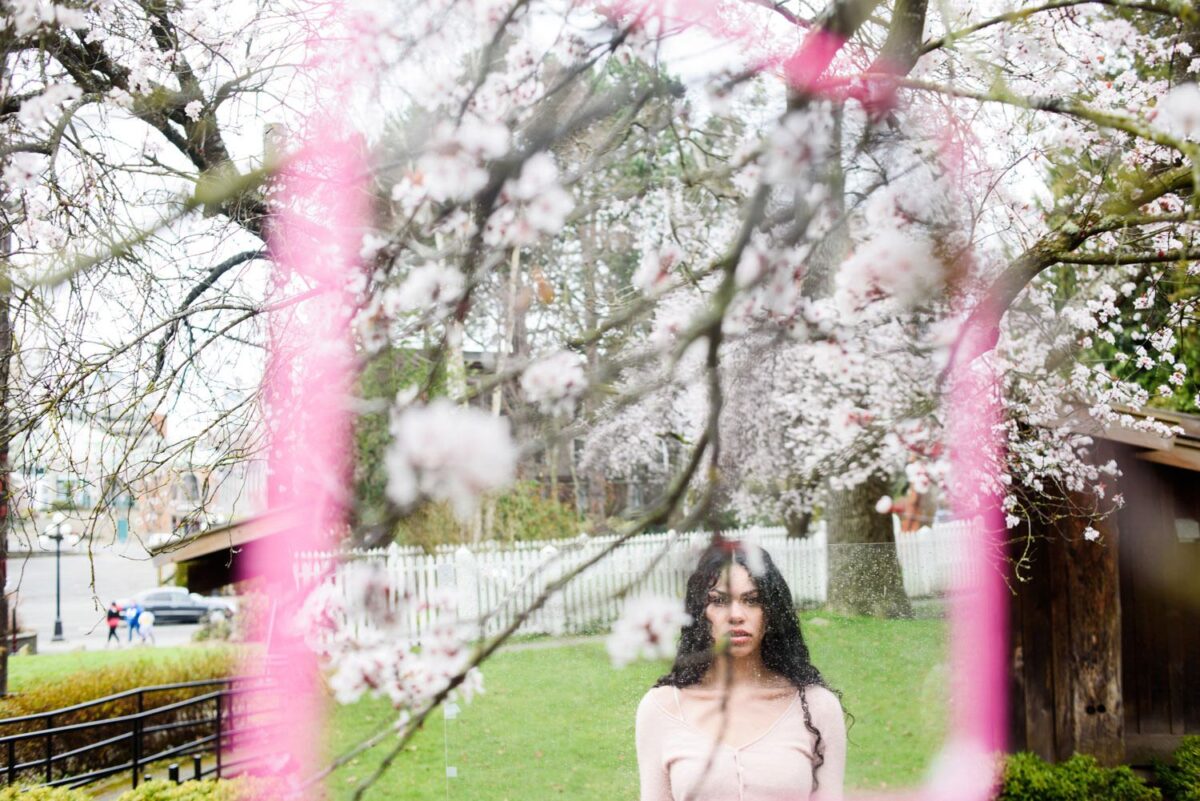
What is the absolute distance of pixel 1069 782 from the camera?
407cm

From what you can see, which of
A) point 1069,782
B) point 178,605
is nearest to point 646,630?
point 1069,782

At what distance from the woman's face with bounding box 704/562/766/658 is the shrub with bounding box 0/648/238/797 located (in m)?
5.24

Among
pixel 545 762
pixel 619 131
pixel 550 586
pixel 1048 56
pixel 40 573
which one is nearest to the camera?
pixel 550 586

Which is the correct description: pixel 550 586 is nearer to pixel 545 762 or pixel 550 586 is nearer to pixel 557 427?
pixel 557 427

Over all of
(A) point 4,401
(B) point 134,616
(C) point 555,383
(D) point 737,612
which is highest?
(A) point 4,401

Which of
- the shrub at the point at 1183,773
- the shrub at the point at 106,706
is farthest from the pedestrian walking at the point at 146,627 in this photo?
the shrub at the point at 1183,773

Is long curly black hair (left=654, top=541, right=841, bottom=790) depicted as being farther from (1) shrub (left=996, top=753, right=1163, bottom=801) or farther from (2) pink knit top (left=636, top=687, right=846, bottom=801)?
(1) shrub (left=996, top=753, right=1163, bottom=801)

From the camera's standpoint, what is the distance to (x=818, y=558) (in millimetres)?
1929

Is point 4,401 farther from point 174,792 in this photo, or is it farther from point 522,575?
point 522,575

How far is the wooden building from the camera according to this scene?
4449 millimetres

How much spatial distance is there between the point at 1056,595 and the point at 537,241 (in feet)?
13.6

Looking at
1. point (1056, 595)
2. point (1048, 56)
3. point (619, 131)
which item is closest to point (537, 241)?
point (619, 131)

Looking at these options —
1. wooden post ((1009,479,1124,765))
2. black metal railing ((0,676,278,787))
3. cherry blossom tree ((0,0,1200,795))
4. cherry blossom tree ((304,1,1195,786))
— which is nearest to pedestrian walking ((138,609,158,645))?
black metal railing ((0,676,278,787))

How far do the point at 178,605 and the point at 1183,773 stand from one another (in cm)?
1663
